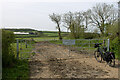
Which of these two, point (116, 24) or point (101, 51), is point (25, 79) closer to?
point (101, 51)

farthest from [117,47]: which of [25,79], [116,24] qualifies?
[25,79]

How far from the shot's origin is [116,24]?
1180 centimetres

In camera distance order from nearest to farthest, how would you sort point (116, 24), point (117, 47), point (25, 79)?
point (25, 79)
point (117, 47)
point (116, 24)

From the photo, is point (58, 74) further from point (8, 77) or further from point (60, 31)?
point (60, 31)

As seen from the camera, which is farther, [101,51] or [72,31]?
[72,31]

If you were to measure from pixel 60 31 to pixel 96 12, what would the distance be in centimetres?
1041

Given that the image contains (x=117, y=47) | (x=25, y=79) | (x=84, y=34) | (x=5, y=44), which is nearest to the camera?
(x=25, y=79)

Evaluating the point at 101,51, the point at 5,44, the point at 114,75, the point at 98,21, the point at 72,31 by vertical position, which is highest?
the point at 98,21

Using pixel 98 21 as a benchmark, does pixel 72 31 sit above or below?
below

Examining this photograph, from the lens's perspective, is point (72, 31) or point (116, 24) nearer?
point (116, 24)

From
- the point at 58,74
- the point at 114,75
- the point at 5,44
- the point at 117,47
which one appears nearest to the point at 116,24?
the point at 117,47

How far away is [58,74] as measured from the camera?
536 cm

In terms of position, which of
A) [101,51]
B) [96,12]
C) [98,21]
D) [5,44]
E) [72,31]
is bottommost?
[101,51]

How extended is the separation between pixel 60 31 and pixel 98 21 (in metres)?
10.3
